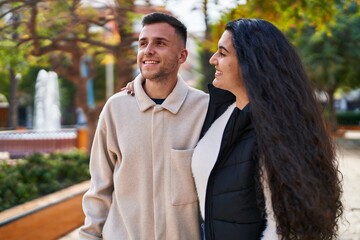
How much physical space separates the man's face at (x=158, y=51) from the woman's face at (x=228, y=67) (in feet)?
1.11

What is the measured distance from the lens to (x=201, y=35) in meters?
8.61

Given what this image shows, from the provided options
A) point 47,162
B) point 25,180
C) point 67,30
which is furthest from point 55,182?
point 67,30

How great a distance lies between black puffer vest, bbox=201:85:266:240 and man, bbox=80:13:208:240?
0.93ft

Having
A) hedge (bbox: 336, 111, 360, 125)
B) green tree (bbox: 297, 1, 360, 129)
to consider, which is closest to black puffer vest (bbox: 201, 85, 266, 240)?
green tree (bbox: 297, 1, 360, 129)

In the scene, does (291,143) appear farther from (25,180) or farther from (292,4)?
(25,180)

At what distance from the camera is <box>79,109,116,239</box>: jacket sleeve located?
8.32 ft

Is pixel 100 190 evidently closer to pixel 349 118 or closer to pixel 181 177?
pixel 181 177

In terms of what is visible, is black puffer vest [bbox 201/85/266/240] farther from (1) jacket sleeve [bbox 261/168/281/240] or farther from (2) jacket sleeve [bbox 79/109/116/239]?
(2) jacket sleeve [bbox 79/109/116/239]

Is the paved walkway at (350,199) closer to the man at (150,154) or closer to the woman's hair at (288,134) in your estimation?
the woman's hair at (288,134)

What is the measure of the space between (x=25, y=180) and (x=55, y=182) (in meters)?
0.50

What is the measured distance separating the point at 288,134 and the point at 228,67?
44 cm

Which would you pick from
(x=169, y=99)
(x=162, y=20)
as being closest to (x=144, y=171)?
(x=169, y=99)

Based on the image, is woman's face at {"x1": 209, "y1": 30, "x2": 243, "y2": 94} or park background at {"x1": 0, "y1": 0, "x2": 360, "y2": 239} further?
park background at {"x1": 0, "y1": 0, "x2": 360, "y2": 239}

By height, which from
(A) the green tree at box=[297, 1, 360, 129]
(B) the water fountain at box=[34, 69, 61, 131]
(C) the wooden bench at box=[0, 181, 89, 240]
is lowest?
(C) the wooden bench at box=[0, 181, 89, 240]
